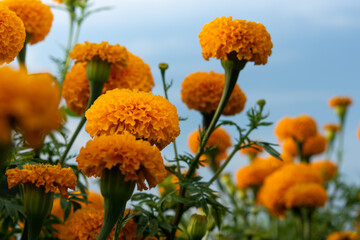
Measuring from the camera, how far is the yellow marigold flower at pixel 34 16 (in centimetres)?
137

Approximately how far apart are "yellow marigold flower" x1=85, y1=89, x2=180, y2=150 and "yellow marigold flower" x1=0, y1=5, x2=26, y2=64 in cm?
27

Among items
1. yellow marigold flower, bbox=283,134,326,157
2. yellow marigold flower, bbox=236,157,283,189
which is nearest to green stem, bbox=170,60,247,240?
yellow marigold flower, bbox=236,157,283,189

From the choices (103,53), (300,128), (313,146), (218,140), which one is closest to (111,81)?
(103,53)

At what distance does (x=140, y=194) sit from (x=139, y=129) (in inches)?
13.3

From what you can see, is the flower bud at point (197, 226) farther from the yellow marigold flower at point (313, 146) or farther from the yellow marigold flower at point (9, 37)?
the yellow marigold flower at point (313, 146)

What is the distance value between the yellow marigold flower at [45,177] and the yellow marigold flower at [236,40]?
0.52 meters

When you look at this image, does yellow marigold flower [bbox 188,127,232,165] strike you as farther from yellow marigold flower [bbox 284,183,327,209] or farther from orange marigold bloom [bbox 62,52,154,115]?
orange marigold bloom [bbox 62,52,154,115]

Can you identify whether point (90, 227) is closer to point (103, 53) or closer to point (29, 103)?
point (103, 53)

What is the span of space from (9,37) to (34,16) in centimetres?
41

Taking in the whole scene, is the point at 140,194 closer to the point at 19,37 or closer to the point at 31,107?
the point at 19,37

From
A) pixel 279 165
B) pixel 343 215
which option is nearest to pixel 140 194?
pixel 279 165

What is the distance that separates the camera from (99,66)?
4.21 feet

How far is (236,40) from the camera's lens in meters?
1.17

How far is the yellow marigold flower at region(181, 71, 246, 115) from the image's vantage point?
141 cm
